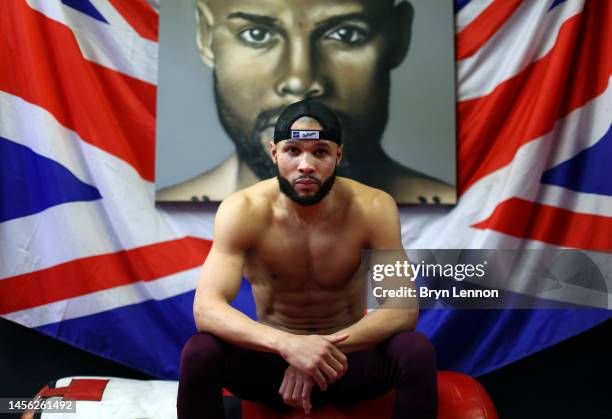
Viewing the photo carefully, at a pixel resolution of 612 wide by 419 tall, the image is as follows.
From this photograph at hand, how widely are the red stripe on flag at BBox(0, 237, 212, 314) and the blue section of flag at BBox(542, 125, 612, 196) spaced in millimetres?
1181

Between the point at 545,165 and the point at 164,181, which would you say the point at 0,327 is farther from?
the point at 545,165

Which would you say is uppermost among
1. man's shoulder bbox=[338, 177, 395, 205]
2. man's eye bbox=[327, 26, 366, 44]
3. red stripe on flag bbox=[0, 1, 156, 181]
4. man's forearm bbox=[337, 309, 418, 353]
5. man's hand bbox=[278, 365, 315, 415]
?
man's eye bbox=[327, 26, 366, 44]

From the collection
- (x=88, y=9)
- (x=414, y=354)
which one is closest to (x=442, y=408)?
(x=414, y=354)

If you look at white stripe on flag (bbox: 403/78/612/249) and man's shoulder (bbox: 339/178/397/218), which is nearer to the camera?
man's shoulder (bbox: 339/178/397/218)

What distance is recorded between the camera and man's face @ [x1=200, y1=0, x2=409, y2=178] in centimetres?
196

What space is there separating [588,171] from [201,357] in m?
1.37

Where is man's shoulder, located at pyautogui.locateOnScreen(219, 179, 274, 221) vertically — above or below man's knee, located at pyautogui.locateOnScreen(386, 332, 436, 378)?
above

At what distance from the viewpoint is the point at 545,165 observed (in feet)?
6.14

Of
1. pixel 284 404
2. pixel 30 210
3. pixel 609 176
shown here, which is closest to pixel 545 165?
pixel 609 176

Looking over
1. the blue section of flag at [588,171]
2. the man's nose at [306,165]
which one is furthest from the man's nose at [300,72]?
the blue section of flag at [588,171]

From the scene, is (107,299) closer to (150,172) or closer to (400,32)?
(150,172)

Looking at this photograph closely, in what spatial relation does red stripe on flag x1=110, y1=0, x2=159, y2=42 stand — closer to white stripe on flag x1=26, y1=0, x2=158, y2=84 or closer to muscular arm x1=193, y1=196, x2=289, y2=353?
white stripe on flag x1=26, y1=0, x2=158, y2=84

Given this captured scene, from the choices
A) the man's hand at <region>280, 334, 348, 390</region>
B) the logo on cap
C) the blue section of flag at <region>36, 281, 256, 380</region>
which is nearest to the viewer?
the man's hand at <region>280, 334, 348, 390</region>

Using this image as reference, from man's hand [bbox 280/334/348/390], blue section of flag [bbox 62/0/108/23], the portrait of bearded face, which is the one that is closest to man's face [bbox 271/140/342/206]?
man's hand [bbox 280/334/348/390]
